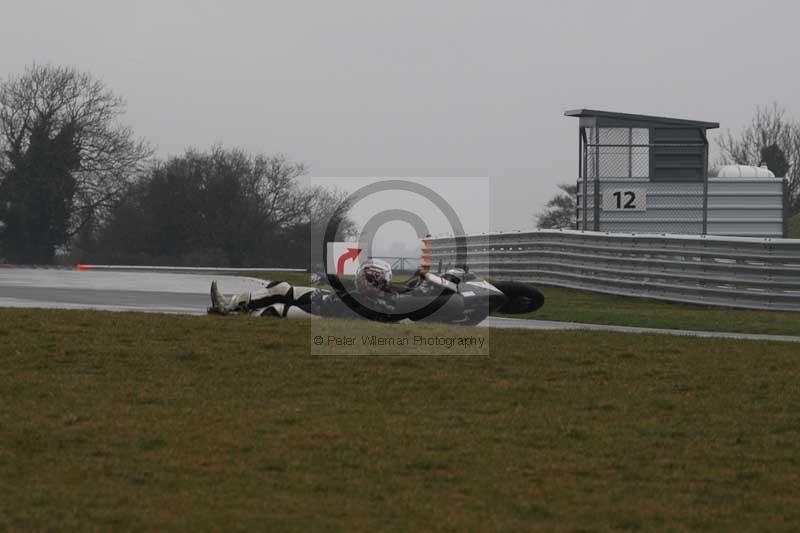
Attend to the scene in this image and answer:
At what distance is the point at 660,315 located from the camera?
60.4 feet

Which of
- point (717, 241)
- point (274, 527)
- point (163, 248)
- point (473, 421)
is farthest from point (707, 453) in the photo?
point (163, 248)

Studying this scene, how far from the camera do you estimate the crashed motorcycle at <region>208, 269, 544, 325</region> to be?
47.8 ft

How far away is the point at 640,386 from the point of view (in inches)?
389

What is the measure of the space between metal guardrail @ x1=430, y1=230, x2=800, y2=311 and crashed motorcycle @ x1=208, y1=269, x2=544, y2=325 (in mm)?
6663

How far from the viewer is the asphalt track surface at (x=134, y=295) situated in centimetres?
1605

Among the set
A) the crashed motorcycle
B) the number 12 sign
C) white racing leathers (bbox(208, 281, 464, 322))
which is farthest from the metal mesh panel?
white racing leathers (bbox(208, 281, 464, 322))

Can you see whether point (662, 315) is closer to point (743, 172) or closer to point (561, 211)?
point (743, 172)

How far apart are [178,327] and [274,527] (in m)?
6.20

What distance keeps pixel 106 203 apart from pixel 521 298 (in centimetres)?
4614

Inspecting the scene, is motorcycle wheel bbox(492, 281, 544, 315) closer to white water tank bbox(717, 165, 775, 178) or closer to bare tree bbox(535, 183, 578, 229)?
white water tank bbox(717, 165, 775, 178)

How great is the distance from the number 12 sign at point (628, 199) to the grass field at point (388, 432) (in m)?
15.5

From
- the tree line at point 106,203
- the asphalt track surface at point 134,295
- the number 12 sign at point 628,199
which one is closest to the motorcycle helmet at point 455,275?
the asphalt track surface at point 134,295

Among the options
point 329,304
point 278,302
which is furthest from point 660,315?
point 278,302

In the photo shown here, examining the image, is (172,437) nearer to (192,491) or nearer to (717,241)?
(192,491)
